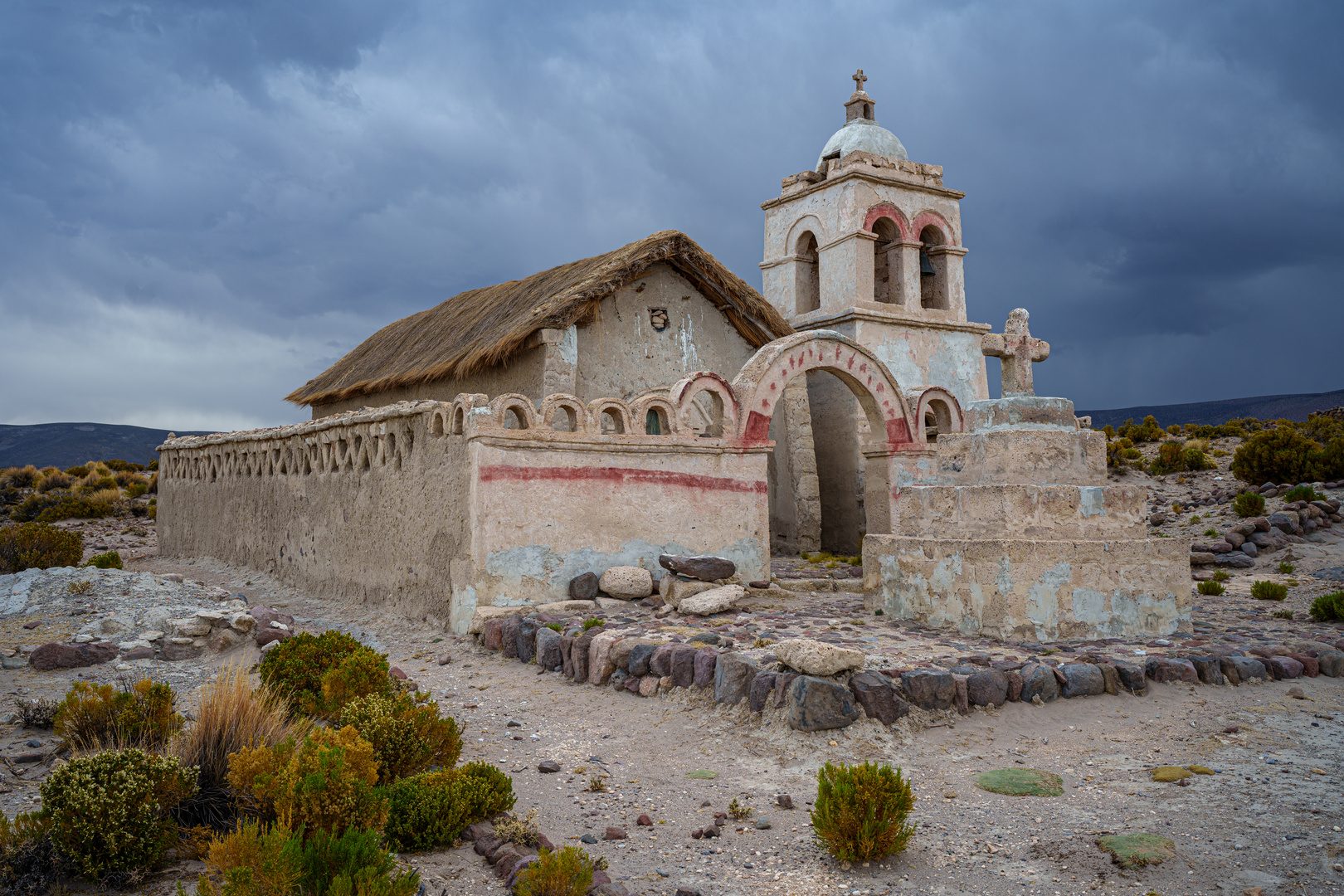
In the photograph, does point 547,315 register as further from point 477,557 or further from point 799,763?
point 799,763

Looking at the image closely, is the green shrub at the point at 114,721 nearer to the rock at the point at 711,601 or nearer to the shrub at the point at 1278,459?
the rock at the point at 711,601

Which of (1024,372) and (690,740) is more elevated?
(1024,372)

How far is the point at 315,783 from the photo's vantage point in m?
3.87

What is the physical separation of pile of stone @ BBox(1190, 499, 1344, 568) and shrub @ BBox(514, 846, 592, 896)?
12.0 metres

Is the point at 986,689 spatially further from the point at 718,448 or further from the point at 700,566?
the point at 718,448

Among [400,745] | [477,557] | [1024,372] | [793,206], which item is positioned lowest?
[400,745]

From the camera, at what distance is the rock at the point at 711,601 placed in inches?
334

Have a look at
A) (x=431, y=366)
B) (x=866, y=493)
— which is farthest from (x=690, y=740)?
(x=431, y=366)

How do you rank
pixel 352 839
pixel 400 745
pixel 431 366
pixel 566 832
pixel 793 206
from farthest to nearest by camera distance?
pixel 793 206 < pixel 431 366 < pixel 400 745 < pixel 566 832 < pixel 352 839

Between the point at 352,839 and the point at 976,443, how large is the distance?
6051mm

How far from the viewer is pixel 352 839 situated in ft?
11.5

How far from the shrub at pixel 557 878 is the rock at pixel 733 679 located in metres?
2.60

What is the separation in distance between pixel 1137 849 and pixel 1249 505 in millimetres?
13070

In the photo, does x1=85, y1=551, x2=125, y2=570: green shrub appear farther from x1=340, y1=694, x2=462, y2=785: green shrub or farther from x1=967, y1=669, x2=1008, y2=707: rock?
x1=967, y1=669, x2=1008, y2=707: rock
